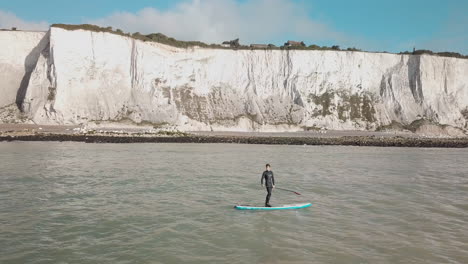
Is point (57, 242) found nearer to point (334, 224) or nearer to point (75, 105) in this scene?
point (334, 224)

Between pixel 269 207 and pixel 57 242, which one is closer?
pixel 57 242

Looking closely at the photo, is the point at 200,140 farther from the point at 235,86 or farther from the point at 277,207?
the point at 277,207

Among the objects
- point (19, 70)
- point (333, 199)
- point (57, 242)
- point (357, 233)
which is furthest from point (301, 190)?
point (19, 70)

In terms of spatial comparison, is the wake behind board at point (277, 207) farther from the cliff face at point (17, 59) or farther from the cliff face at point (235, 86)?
the cliff face at point (17, 59)

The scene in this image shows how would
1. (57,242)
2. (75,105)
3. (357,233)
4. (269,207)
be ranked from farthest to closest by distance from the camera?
(75,105)
(269,207)
(357,233)
(57,242)

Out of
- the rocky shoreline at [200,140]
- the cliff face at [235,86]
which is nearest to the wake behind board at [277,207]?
the rocky shoreline at [200,140]

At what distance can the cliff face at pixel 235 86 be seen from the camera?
5366 centimetres

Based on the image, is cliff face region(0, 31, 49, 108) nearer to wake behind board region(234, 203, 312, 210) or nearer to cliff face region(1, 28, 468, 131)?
cliff face region(1, 28, 468, 131)

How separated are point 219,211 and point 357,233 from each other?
4.26 metres

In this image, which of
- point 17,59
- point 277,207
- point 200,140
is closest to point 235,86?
point 200,140

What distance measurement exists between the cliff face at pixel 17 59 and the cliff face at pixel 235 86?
11.2 feet

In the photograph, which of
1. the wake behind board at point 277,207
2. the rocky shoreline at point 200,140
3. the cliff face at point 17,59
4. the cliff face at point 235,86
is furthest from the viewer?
the cliff face at point 17,59

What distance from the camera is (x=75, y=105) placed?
52.2m

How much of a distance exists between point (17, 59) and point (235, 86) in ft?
119
